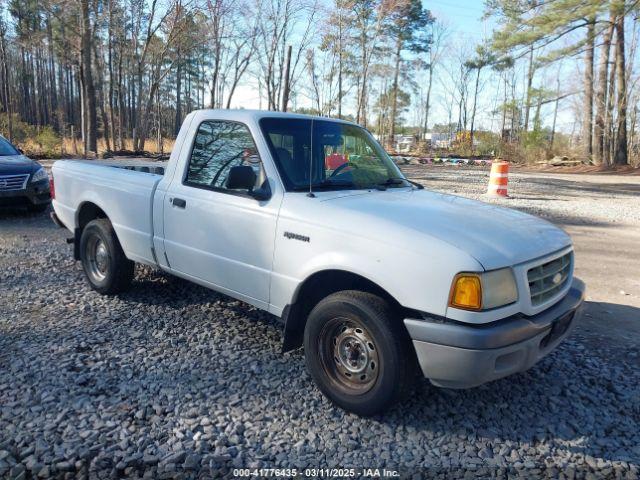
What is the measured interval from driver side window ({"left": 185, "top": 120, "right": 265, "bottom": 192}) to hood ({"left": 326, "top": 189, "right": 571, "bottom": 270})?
0.80 m

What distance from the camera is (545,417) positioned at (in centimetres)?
309

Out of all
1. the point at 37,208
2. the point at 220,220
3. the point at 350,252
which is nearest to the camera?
the point at 350,252

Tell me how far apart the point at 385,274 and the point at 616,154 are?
106 ft

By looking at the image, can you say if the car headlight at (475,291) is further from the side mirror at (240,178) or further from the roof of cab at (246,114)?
the roof of cab at (246,114)

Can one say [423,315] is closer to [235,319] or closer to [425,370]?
[425,370]

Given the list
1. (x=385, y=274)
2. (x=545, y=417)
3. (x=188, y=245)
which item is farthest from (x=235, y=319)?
(x=545, y=417)

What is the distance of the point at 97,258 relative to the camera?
201 inches

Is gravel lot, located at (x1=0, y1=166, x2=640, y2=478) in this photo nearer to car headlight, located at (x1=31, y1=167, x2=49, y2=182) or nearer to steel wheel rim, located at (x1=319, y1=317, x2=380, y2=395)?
steel wheel rim, located at (x1=319, y1=317, x2=380, y2=395)

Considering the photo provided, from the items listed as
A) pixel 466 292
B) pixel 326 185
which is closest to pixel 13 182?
pixel 326 185

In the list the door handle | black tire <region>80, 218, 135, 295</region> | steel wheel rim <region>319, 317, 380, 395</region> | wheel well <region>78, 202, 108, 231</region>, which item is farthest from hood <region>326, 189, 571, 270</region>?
wheel well <region>78, 202, 108, 231</region>

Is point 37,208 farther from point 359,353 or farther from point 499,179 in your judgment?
point 499,179

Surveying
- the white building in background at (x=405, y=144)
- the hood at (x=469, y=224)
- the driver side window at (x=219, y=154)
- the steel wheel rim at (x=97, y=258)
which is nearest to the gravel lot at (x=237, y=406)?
the steel wheel rim at (x=97, y=258)

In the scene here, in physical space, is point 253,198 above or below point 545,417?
above

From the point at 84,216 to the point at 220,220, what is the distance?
2.46 metres
